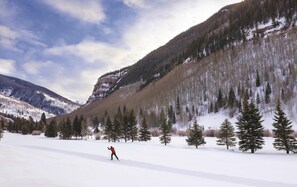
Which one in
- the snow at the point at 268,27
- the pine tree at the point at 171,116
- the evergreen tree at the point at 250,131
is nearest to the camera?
the evergreen tree at the point at 250,131

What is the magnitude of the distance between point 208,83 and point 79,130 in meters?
80.3

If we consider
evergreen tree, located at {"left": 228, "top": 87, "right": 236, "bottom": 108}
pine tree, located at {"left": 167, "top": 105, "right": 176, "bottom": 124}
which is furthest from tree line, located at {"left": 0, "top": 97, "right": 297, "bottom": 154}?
pine tree, located at {"left": 167, "top": 105, "right": 176, "bottom": 124}

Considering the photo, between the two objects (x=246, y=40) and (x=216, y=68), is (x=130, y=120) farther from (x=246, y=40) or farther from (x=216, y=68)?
(x=246, y=40)

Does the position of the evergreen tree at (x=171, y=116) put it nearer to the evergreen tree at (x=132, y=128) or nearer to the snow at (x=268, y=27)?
the snow at (x=268, y=27)

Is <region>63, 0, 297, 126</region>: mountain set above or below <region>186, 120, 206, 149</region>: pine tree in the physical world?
above

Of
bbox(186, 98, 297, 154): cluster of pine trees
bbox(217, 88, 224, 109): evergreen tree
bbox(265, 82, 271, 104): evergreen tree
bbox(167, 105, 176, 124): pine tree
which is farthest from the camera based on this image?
bbox(167, 105, 176, 124): pine tree

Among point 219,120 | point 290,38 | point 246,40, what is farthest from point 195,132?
point 246,40

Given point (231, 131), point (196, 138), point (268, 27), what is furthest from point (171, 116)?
point (231, 131)

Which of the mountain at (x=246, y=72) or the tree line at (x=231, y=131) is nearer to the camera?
the tree line at (x=231, y=131)

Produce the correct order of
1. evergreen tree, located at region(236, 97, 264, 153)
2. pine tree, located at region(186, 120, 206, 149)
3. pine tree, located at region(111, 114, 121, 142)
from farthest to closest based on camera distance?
pine tree, located at region(111, 114, 121, 142) < pine tree, located at region(186, 120, 206, 149) < evergreen tree, located at region(236, 97, 264, 153)

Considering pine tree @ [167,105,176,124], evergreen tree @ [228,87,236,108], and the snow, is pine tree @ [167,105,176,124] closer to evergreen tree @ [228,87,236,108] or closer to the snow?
evergreen tree @ [228,87,236,108]

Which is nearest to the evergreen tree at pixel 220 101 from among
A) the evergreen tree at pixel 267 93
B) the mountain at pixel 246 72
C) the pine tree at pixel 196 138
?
the mountain at pixel 246 72

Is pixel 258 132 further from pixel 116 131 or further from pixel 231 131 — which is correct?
pixel 116 131

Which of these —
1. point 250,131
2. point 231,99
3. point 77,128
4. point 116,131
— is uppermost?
point 231,99
